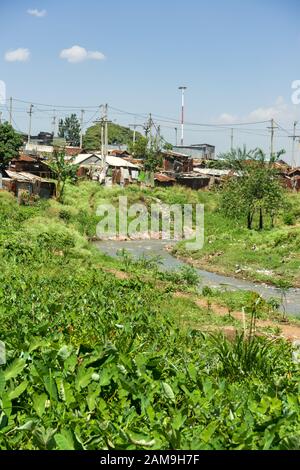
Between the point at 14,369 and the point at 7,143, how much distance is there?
36378 millimetres

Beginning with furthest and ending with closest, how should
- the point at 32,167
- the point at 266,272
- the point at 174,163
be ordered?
the point at 174,163, the point at 32,167, the point at 266,272

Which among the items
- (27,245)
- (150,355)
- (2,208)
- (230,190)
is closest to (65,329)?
(150,355)

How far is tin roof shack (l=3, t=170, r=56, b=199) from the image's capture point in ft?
105

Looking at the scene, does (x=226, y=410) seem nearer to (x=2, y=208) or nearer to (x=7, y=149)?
(x=2, y=208)

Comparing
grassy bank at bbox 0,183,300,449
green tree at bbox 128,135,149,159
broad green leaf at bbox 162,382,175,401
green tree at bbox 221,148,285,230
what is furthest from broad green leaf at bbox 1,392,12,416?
green tree at bbox 128,135,149,159

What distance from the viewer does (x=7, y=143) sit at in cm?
3872

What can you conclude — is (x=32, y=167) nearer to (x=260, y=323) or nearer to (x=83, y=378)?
(x=260, y=323)

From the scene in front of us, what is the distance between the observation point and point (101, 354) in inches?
177

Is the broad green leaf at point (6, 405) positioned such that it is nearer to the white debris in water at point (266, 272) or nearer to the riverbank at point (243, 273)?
the riverbank at point (243, 273)

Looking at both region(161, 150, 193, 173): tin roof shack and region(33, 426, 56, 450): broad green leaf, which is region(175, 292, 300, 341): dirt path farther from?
region(161, 150, 193, 173): tin roof shack

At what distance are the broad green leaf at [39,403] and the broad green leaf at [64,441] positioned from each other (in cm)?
37

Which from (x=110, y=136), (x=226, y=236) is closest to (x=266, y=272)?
(x=226, y=236)

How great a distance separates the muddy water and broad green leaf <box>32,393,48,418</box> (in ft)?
35.8

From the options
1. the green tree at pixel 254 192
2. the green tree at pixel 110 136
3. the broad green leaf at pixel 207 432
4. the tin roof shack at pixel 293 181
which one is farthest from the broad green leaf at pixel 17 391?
the green tree at pixel 110 136
